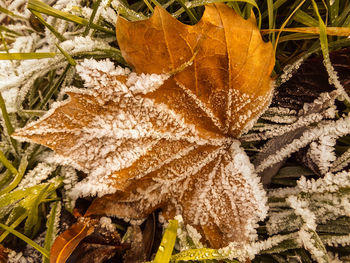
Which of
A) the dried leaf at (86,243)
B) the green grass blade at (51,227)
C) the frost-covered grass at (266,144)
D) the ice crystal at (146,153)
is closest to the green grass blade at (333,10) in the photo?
the frost-covered grass at (266,144)

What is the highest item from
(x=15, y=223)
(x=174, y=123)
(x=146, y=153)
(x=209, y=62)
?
(x=209, y=62)

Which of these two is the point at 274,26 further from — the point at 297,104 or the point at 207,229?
the point at 207,229

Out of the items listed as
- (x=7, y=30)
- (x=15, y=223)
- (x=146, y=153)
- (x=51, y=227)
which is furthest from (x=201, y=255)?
(x=7, y=30)

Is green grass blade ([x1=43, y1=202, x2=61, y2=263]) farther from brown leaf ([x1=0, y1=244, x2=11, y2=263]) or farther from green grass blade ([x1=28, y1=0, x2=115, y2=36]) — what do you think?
green grass blade ([x1=28, y1=0, x2=115, y2=36])

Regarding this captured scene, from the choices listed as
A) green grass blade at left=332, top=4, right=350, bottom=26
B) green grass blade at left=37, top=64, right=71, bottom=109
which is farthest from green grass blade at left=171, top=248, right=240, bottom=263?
green grass blade at left=332, top=4, right=350, bottom=26

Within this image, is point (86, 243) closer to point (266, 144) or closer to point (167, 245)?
point (167, 245)

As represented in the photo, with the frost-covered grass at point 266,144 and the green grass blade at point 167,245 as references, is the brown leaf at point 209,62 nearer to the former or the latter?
the frost-covered grass at point 266,144
